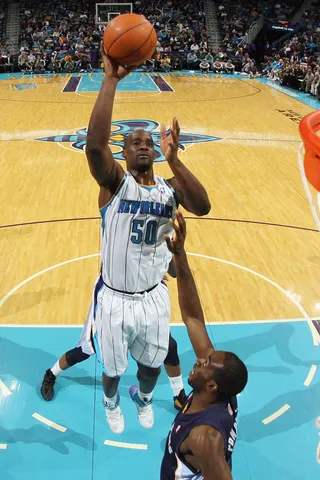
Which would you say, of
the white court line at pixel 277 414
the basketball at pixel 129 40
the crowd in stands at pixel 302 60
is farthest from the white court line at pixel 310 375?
the crowd in stands at pixel 302 60

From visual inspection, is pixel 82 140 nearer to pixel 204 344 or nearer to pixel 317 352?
pixel 317 352

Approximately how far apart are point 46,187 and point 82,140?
3.41 meters

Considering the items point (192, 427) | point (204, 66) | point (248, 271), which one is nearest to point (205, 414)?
point (192, 427)

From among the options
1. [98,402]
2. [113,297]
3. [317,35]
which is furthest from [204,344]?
[317,35]

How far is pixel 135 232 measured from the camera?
296cm

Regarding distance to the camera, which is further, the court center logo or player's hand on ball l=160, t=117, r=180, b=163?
the court center logo

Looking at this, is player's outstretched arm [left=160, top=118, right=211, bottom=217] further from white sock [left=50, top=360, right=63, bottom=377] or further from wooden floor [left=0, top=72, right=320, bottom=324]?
wooden floor [left=0, top=72, right=320, bottom=324]

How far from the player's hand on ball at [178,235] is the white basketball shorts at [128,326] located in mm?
988

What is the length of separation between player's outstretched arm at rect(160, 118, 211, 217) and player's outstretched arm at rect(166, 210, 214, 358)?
53 centimetres

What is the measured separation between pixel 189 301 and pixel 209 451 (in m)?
0.79

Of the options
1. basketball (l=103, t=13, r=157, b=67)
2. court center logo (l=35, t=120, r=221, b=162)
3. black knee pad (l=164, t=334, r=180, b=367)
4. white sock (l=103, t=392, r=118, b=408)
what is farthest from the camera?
court center logo (l=35, t=120, r=221, b=162)

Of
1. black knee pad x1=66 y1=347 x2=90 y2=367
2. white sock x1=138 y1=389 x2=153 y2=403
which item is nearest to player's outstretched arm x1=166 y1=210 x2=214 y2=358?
white sock x1=138 y1=389 x2=153 y2=403

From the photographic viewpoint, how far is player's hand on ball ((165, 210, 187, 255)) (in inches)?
85.4

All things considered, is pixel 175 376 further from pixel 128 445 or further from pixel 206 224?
pixel 206 224
